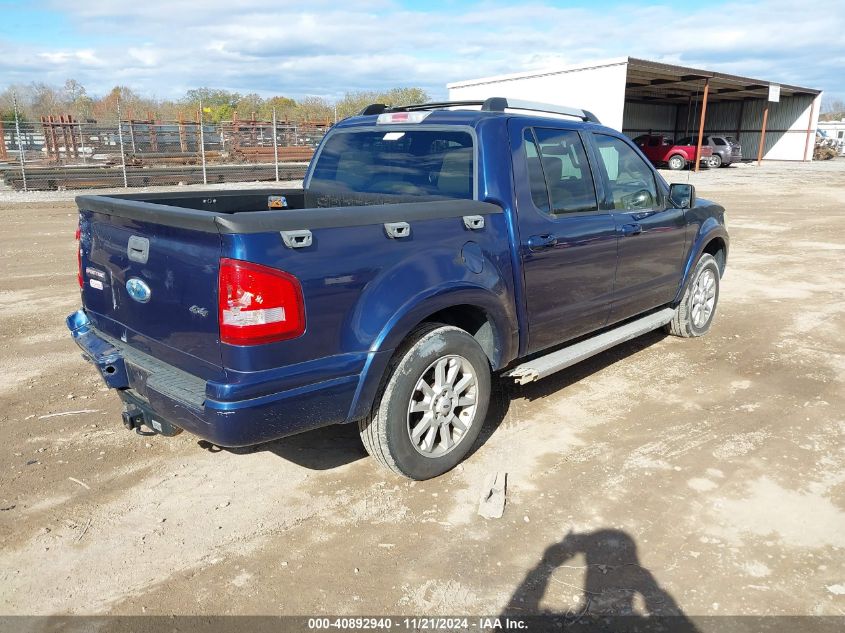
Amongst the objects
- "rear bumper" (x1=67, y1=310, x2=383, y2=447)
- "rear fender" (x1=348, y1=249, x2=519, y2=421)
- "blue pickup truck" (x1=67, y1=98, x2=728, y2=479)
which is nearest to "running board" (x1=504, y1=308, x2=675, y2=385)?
"blue pickup truck" (x1=67, y1=98, x2=728, y2=479)

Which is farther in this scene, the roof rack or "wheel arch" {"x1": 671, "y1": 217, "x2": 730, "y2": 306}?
"wheel arch" {"x1": 671, "y1": 217, "x2": 730, "y2": 306}

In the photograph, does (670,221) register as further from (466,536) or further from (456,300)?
(466,536)

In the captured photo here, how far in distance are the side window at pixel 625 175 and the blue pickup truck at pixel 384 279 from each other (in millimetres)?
17

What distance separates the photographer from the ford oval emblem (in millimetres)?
3141

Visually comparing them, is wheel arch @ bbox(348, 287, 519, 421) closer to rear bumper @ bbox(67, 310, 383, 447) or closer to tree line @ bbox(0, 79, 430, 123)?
rear bumper @ bbox(67, 310, 383, 447)

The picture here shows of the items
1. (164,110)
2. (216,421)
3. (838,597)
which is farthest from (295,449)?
(164,110)

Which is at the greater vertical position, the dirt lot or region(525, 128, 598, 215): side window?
region(525, 128, 598, 215): side window

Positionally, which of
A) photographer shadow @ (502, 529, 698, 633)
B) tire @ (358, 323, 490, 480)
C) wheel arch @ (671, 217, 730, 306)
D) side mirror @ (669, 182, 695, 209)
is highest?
side mirror @ (669, 182, 695, 209)

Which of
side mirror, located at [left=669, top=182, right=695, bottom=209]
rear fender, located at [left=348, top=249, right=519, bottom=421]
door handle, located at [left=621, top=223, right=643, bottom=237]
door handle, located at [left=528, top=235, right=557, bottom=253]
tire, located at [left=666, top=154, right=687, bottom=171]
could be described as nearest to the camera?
rear fender, located at [left=348, top=249, right=519, bottom=421]

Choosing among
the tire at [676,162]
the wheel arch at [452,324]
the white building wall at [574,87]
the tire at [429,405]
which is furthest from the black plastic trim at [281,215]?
the tire at [676,162]

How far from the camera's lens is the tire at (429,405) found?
3.32 meters

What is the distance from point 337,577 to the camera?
113 inches

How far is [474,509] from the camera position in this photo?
3398 mm

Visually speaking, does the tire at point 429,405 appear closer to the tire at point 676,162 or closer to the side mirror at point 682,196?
the side mirror at point 682,196
